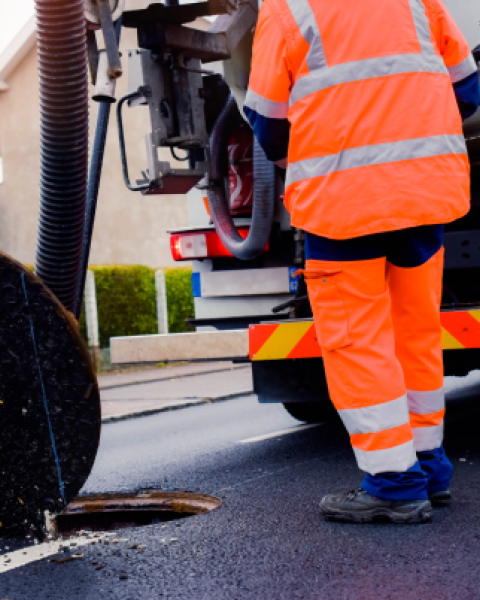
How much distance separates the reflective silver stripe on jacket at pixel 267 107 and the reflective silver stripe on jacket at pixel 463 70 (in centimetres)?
59

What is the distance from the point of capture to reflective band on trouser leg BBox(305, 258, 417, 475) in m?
2.58

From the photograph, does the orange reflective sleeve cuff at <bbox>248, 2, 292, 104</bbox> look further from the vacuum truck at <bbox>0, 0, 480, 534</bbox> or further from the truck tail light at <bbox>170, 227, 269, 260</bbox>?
the truck tail light at <bbox>170, 227, 269, 260</bbox>

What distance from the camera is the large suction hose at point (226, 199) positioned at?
4.16 meters

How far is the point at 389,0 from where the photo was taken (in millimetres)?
2619

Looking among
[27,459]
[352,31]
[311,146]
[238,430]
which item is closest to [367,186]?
[311,146]

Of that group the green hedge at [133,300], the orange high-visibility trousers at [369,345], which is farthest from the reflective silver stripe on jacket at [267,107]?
the green hedge at [133,300]

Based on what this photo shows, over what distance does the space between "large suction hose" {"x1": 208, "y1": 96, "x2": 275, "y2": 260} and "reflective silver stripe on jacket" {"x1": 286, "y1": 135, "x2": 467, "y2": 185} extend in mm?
1509

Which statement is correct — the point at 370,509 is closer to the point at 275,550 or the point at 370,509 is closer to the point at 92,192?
the point at 275,550

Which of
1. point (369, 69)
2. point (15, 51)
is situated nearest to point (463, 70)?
point (369, 69)

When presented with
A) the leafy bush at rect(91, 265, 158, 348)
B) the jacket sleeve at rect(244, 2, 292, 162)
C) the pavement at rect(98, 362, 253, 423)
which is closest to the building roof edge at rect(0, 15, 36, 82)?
the leafy bush at rect(91, 265, 158, 348)

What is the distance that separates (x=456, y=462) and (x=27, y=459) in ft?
6.77

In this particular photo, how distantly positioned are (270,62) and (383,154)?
48 centimetres

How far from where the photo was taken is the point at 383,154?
2.57m

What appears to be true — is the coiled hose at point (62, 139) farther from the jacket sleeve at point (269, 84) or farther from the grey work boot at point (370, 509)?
the grey work boot at point (370, 509)
